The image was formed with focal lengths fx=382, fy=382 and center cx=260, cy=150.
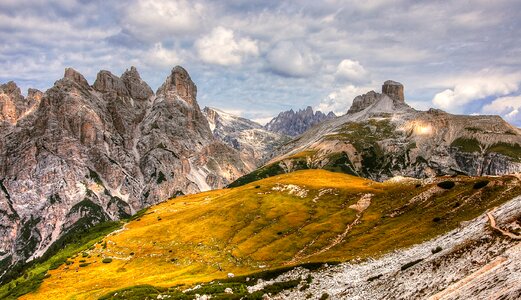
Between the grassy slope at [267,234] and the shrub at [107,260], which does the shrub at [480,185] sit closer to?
the grassy slope at [267,234]

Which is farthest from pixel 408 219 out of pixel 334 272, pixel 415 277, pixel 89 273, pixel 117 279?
pixel 89 273

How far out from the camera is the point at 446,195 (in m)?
87.1

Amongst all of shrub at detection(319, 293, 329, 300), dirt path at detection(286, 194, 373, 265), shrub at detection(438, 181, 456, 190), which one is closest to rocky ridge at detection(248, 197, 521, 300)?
shrub at detection(319, 293, 329, 300)

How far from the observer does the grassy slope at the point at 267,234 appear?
242 ft

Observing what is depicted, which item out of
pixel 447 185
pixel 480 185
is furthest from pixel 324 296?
pixel 447 185

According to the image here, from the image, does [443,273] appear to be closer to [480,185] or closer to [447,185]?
[480,185]

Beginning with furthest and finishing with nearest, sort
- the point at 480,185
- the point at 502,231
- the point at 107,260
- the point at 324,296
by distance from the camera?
the point at 107,260 → the point at 480,185 → the point at 324,296 → the point at 502,231

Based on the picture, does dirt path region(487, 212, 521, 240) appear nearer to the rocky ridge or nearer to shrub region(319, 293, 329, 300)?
the rocky ridge

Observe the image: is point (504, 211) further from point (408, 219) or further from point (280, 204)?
point (280, 204)

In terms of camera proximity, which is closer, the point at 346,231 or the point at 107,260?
the point at 346,231

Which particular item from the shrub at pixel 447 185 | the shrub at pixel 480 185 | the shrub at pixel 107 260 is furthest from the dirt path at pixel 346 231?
the shrub at pixel 107 260

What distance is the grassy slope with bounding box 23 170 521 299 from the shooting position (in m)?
73.7

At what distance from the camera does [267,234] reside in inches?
4318

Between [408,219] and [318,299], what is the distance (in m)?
44.6
